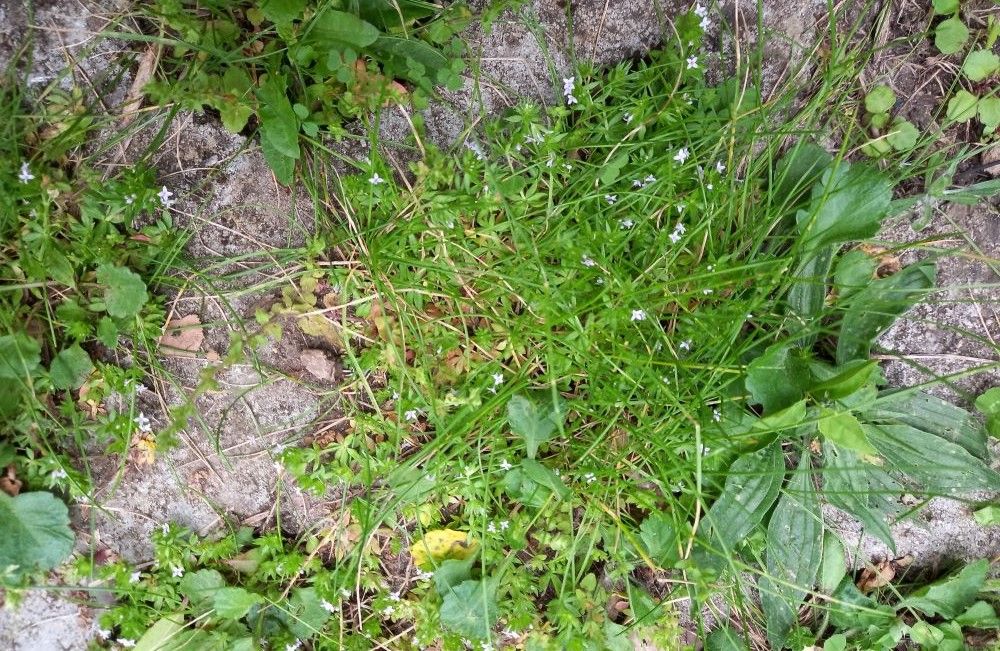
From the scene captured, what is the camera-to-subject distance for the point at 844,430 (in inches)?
77.1

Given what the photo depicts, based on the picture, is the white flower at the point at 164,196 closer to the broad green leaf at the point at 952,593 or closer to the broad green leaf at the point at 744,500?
the broad green leaf at the point at 744,500

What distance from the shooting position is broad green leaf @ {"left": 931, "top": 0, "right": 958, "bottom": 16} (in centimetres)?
223

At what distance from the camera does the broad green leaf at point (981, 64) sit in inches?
88.6

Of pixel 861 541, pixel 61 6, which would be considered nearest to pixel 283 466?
pixel 61 6

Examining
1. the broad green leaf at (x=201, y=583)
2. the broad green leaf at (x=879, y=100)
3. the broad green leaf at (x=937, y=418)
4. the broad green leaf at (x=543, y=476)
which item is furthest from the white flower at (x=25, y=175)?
the broad green leaf at (x=937, y=418)

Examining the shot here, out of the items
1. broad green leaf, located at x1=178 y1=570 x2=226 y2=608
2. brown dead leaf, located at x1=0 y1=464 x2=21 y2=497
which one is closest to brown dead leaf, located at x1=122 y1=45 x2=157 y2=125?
brown dead leaf, located at x1=0 y1=464 x2=21 y2=497

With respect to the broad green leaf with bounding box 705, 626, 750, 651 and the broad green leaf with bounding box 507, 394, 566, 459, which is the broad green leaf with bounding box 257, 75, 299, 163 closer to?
the broad green leaf with bounding box 507, 394, 566, 459

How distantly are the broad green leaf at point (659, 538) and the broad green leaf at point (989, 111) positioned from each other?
6.26 ft

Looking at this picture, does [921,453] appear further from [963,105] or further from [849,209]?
[963,105]

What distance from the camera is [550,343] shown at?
78.9 inches

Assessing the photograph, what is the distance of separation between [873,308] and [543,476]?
1316 mm

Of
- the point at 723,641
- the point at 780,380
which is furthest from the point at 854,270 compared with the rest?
the point at 723,641

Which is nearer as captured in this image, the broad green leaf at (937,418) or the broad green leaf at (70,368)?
the broad green leaf at (70,368)

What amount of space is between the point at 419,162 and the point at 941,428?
2.13 m
